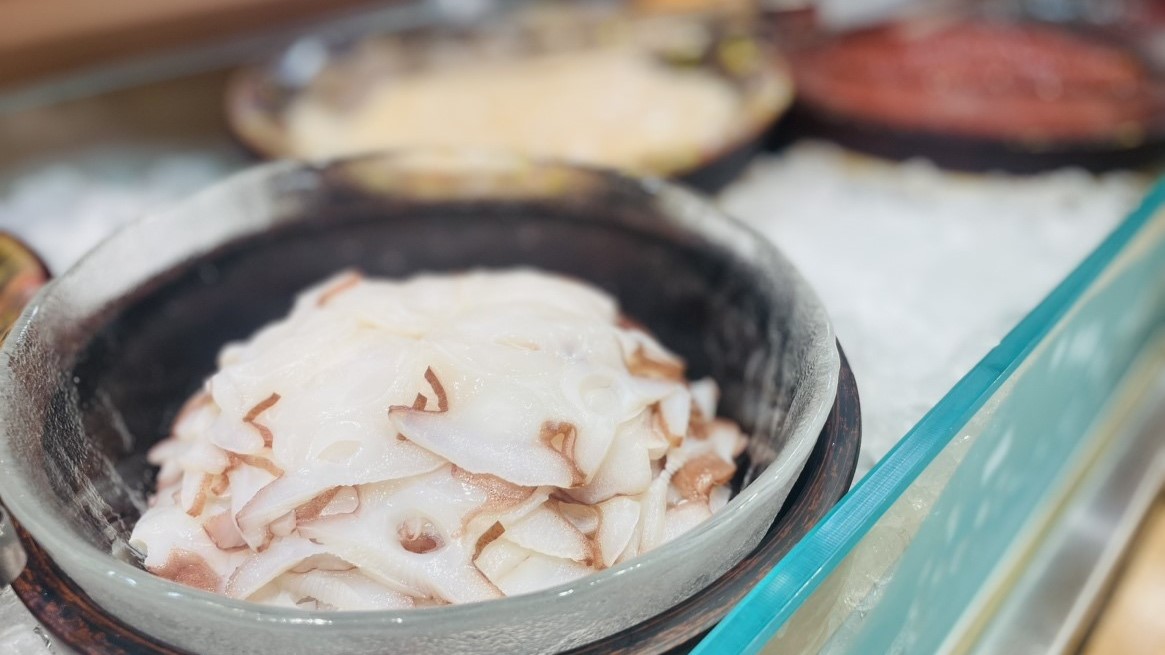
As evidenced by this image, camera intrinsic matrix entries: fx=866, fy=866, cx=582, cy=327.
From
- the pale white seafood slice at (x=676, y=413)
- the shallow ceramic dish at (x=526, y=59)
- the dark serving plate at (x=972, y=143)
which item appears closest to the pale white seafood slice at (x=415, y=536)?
the pale white seafood slice at (x=676, y=413)

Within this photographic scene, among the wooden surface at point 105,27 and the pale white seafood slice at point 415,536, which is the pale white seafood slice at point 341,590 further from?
the wooden surface at point 105,27

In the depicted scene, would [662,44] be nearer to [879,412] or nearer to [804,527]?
[879,412]

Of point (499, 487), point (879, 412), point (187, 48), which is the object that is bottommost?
point (879, 412)

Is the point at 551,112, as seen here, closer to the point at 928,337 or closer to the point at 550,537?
the point at 928,337

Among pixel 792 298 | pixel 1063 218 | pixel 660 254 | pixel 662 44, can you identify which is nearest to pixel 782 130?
pixel 662 44

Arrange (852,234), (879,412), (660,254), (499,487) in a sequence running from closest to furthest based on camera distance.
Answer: (499,487)
(879,412)
(660,254)
(852,234)

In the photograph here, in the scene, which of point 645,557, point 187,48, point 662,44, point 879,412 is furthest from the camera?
point 662,44
